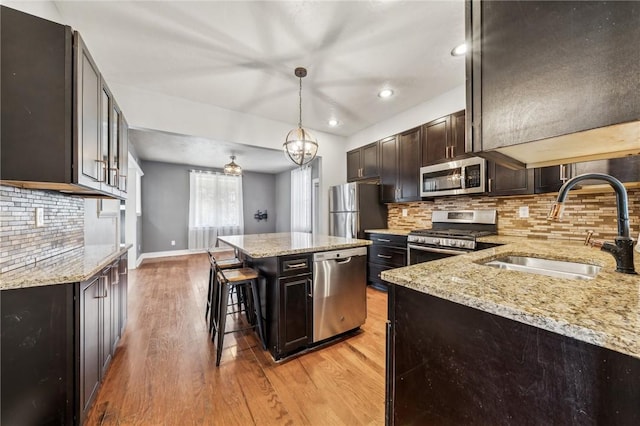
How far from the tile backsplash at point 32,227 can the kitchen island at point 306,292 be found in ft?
4.04

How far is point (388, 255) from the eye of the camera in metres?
3.48

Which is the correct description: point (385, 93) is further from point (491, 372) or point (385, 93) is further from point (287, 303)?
point (491, 372)

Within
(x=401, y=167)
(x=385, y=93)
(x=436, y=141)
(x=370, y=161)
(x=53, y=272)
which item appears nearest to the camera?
(x=53, y=272)

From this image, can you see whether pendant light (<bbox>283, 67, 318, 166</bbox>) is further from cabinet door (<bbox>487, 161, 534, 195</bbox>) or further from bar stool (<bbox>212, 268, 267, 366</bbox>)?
cabinet door (<bbox>487, 161, 534, 195</bbox>)

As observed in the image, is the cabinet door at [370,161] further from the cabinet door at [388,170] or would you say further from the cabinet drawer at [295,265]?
the cabinet drawer at [295,265]

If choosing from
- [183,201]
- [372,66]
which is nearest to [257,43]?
[372,66]

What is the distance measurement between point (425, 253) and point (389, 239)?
1.99 ft

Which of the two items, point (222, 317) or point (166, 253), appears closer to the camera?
point (222, 317)

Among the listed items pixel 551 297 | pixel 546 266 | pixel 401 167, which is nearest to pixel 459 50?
pixel 401 167

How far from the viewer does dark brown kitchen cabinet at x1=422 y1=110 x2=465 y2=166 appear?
294cm

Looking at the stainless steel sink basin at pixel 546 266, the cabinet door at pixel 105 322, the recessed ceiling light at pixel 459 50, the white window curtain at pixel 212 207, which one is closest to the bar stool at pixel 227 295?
the cabinet door at pixel 105 322

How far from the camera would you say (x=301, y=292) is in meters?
2.00

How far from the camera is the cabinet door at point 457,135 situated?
9.58 feet

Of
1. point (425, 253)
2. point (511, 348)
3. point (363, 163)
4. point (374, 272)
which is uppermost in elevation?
point (363, 163)
